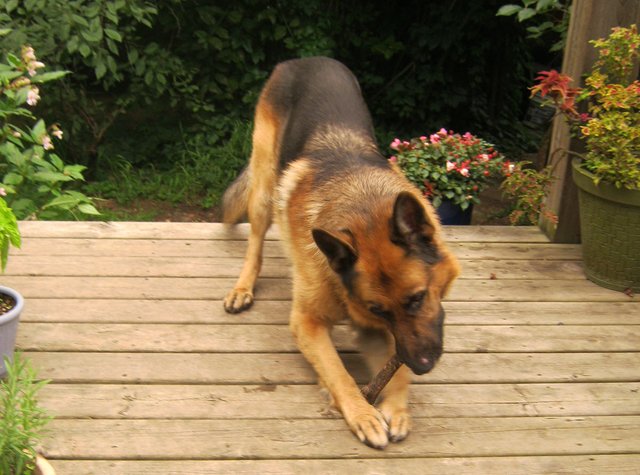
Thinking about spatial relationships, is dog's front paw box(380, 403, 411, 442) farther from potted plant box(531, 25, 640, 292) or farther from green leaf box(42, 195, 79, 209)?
green leaf box(42, 195, 79, 209)

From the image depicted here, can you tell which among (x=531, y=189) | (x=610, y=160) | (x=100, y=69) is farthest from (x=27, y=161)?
(x=610, y=160)

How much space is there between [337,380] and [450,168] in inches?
94.3

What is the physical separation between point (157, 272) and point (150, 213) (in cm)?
257

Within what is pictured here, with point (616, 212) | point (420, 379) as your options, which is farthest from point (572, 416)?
point (616, 212)

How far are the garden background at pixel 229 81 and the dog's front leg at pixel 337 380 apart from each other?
146 inches

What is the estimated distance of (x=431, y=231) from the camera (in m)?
2.76

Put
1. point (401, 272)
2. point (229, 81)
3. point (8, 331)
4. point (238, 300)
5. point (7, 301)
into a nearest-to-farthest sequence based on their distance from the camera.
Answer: point (401, 272)
point (8, 331)
point (7, 301)
point (238, 300)
point (229, 81)

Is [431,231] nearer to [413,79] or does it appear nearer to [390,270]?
[390,270]

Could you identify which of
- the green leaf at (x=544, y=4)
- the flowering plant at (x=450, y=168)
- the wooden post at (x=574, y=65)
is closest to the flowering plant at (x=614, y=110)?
the wooden post at (x=574, y=65)

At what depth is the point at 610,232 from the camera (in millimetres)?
3977

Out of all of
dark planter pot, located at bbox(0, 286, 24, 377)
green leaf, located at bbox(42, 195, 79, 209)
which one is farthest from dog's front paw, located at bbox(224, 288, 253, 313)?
green leaf, located at bbox(42, 195, 79, 209)

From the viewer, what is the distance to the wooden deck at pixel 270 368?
2742mm

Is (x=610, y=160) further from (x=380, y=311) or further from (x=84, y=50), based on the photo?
(x=84, y=50)

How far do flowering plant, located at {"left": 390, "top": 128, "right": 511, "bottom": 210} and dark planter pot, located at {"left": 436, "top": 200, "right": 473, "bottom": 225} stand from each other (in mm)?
44
